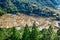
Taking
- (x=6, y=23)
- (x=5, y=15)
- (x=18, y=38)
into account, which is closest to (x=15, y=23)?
(x=6, y=23)

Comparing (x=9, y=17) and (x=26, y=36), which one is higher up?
(x=26, y=36)

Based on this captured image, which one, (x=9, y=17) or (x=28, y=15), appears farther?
(x=28, y=15)

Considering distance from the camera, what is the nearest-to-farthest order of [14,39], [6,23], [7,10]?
[14,39], [6,23], [7,10]

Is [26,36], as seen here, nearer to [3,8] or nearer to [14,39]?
[14,39]

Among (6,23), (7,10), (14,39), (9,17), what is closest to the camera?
(14,39)

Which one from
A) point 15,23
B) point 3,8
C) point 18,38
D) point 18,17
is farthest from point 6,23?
point 18,38

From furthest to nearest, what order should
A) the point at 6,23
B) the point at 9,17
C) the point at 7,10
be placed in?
the point at 7,10 < the point at 9,17 < the point at 6,23

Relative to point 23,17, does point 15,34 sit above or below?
above

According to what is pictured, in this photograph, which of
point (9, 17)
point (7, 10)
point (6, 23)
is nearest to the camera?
point (6, 23)

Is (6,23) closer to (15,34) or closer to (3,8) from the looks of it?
(3,8)
